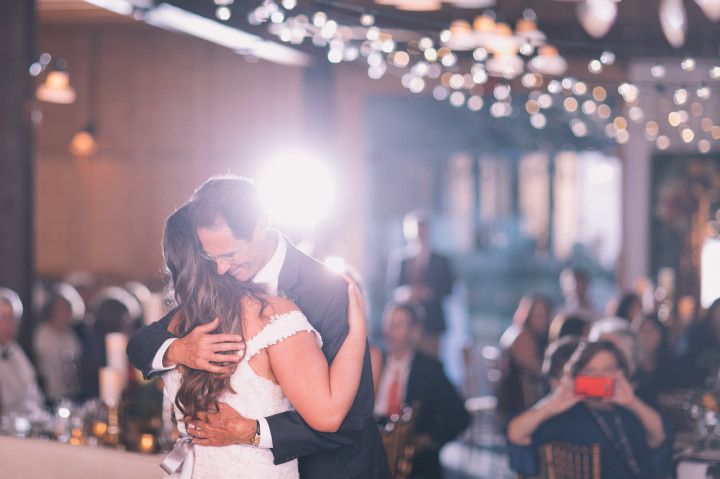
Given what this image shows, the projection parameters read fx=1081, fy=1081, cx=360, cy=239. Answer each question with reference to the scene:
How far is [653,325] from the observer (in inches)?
258

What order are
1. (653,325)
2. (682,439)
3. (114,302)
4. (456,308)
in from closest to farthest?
(682,439) < (653,325) < (114,302) < (456,308)

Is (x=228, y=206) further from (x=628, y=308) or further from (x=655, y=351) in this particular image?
(x=628, y=308)

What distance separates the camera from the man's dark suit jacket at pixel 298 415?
2502mm

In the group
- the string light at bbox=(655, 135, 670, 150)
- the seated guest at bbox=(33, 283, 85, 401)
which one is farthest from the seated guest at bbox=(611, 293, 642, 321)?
the seated guest at bbox=(33, 283, 85, 401)

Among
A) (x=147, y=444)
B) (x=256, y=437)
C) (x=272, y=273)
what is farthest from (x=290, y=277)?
(x=147, y=444)

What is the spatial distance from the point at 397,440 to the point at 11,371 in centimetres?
246

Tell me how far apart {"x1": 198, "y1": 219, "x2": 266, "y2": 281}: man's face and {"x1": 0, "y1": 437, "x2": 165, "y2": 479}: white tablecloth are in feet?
3.60

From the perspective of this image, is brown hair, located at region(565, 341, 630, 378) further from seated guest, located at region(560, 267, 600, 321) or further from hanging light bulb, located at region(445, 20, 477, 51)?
seated guest, located at region(560, 267, 600, 321)

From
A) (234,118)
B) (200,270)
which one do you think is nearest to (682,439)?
(200,270)

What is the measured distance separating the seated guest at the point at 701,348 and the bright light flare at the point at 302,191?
194 inches

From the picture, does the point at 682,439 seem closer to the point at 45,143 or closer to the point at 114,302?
the point at 114,302

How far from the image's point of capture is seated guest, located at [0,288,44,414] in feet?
18.2

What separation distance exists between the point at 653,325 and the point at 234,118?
6170 millimetres

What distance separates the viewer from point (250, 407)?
8.18 feet
